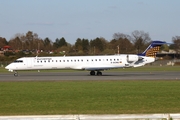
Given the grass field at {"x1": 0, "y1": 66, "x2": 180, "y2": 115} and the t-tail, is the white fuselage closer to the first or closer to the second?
the t-tail

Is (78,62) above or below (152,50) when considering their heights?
below

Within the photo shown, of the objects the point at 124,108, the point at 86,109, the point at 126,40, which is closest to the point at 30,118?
the point at 86,109

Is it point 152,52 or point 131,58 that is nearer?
point 131,58

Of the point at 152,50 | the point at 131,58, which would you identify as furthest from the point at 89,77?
the point at 152,50

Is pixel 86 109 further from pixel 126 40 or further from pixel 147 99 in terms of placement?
pixel 126 40

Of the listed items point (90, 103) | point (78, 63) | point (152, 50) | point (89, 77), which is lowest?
point (90, 103)

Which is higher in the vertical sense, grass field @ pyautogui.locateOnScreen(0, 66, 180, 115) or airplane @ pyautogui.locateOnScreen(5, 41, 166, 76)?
airplane @ pyautogui.locateOnScreen(5, 41, 166, 76)

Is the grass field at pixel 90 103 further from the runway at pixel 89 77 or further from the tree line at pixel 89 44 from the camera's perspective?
the tree line at pixel 89 44

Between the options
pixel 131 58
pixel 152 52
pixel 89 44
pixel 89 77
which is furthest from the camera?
pixel 89 44

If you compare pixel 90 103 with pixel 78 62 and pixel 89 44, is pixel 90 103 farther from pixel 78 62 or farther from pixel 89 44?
pixel 89 44

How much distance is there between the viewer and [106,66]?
4147 centimetres

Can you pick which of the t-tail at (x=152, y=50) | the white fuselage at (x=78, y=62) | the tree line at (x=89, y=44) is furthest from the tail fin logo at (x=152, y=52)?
the tree line at (x=89, y=44)

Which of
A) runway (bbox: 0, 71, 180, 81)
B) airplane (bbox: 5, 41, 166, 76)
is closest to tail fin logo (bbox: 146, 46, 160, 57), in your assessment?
airplane (bbox: 5, 41, 166, 76)

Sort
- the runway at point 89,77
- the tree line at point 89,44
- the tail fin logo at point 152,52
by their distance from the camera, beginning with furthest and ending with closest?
the tree line at point 89,44
the tail fin logo at point 152,52
the runway at point 89,77
